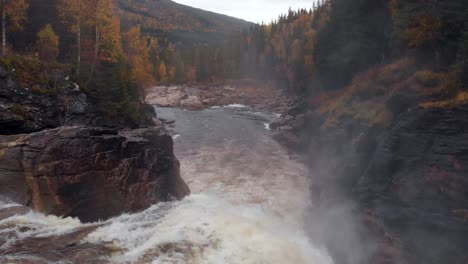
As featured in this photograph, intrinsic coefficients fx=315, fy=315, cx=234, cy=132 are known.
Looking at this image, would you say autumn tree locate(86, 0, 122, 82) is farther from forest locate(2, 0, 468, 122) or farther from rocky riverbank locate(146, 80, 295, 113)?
rocky riverbank locate(146, 80, 295, 113)

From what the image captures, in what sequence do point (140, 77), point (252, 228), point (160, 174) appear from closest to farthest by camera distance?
1. point (252, 228)
2. point (160, 174)
3. point (140, 77)

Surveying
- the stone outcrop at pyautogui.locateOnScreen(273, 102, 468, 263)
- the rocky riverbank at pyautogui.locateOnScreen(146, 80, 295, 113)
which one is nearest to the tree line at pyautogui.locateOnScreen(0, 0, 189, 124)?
the stone outcrop at pyautogui.locateOnScreen(273, 102, 468, 263)

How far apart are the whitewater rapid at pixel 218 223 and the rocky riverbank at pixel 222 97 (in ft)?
130

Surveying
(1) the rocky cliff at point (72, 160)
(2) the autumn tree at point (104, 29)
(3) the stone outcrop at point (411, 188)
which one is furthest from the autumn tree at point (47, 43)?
(3) the stone outcrop at point (411, 188)

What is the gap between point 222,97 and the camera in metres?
84.9

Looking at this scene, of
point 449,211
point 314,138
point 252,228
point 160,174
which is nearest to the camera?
point 449,211

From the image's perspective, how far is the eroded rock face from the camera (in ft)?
51.4

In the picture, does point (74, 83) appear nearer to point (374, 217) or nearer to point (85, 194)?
point (85, 194)

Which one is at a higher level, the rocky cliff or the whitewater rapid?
the rocky cliff

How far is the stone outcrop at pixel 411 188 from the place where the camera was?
13.7 metres

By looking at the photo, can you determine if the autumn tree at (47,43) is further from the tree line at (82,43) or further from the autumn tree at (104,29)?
the autumn tree at (104,29)

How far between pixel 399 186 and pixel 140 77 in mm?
31198

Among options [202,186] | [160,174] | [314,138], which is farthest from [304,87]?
[160,174]

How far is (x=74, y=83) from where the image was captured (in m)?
24.1
